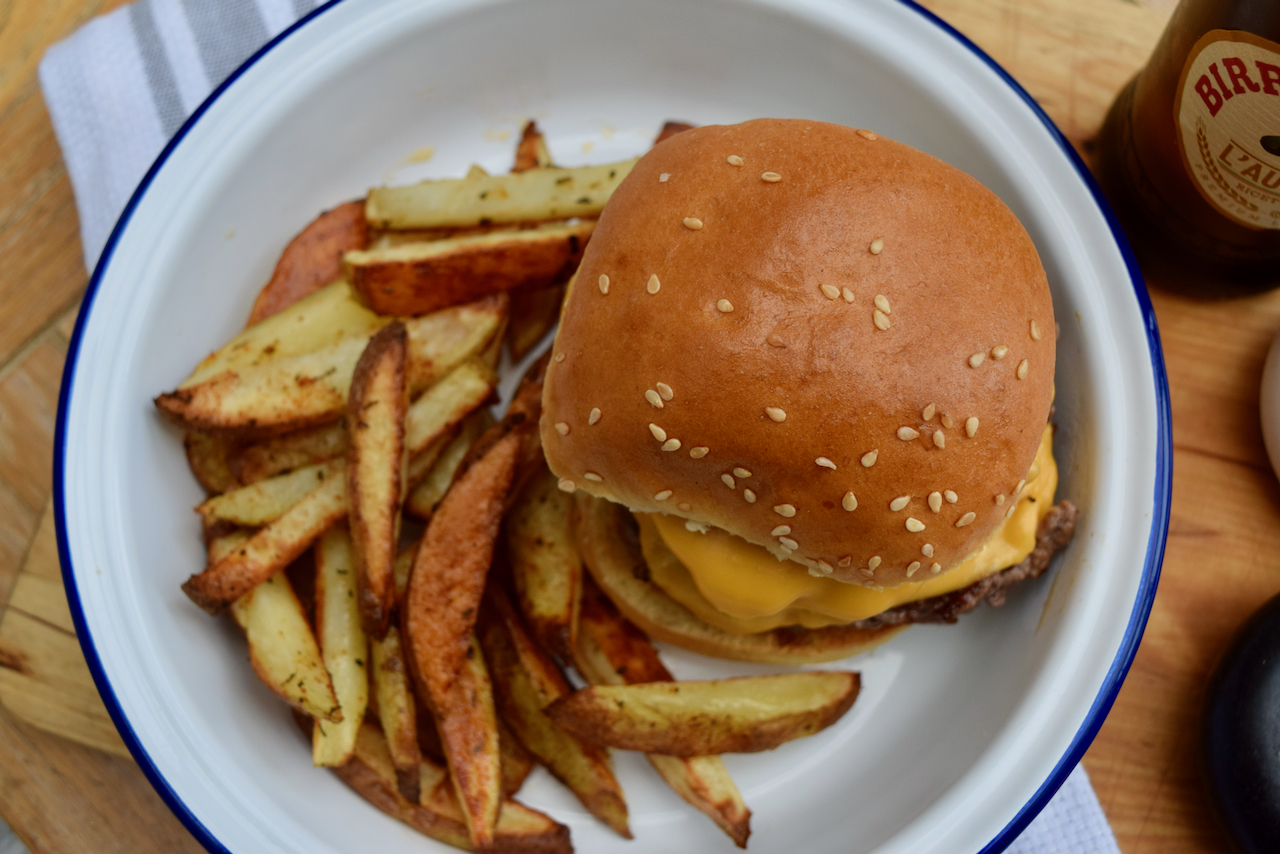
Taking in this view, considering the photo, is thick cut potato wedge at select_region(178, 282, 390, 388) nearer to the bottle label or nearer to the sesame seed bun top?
the sesame seed bun top

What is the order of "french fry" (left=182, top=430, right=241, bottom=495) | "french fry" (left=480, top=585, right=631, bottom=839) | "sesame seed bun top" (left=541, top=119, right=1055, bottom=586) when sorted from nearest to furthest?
"sesame seed bun top" (left=541, top=119, right=1055, bottom=586) → "french fry" (left=480, top=585, right=631, bottom=839) → "french fry" (left=182, top=430, right=241, bottom=495)

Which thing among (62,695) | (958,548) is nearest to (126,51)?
(62,695)

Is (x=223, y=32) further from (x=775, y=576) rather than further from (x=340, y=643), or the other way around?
(x=775, y=576)

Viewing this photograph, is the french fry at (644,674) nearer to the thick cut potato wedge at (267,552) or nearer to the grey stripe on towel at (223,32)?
the thick cut potato wedge at (267,552)

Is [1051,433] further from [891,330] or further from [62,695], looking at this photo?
[62,695]

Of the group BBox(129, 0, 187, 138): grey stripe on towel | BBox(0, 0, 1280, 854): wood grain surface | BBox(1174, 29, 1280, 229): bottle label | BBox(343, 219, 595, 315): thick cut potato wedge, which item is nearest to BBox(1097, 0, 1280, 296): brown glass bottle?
BBox(1174, 29, 1280, 229): bottle label

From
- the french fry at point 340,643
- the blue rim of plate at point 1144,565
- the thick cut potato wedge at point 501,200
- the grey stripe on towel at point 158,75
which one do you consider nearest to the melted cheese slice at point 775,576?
the blue rim of plate at point 1144,565
